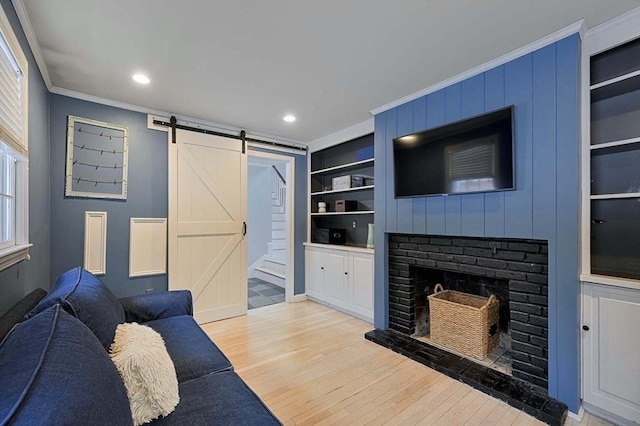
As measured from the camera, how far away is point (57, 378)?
2.42 ft

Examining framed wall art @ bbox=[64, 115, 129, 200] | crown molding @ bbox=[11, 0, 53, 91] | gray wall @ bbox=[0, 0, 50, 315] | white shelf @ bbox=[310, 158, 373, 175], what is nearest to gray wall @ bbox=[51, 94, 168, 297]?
framed wall art @ bbox=[64, 115, 129, 200]

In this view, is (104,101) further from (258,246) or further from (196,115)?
(258,246)

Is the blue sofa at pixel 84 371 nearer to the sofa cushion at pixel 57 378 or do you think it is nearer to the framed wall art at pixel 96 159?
the sofa cushion at pixel 57 378

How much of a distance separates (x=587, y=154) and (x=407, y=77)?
4.64 ft

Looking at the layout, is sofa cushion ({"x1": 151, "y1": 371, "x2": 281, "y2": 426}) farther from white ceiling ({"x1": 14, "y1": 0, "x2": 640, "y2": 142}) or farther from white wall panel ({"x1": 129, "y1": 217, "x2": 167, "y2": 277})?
white wall panel ({"x1": 129, "y1": 217, "x2": 167, "y2": 277})

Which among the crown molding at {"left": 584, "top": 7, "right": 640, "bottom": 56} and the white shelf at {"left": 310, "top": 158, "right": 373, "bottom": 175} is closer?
the crown molding at {"left": 584, "top": 7, "right": 640, "bottom": 56}

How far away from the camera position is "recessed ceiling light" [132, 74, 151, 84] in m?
2.53

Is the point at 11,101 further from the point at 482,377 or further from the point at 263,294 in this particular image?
the point at 263,294

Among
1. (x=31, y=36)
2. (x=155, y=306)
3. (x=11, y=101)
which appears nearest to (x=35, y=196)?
(x=11, y=101)

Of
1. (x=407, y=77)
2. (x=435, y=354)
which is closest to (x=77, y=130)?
(x=407, y=77)

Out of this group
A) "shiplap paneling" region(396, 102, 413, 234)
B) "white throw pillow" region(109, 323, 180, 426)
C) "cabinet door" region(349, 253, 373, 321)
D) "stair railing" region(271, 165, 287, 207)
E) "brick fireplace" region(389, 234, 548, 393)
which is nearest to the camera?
"white throw pillow" region(109, 323, 180, 426)

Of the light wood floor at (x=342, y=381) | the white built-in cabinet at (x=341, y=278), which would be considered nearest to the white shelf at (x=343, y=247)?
the white built-in cabinet at (x=341, y=278)

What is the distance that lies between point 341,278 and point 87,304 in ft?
9.63

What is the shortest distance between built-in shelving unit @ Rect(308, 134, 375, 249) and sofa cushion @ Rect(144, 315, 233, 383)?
89.2 inches
